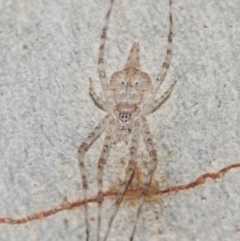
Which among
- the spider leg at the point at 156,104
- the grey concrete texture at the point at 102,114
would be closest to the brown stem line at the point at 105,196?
the grey concrete texture at the point at 102,114

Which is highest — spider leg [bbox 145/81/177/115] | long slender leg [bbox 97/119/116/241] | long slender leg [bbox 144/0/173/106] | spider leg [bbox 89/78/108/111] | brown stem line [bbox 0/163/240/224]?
long slender leg [bbox 144/0/173/106]

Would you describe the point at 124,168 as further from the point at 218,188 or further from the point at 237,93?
the point at 237,93

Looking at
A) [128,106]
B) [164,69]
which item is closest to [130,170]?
[128,106]

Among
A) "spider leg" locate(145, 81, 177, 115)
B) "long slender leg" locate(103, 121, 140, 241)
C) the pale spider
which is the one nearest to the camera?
"long slender leg" locate(103, 121, 140, 241)

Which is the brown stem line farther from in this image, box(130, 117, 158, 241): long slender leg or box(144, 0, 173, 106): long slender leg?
box(144, 0, 173, 106): long slender leg

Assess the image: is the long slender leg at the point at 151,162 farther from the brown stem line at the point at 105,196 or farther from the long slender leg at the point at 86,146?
the long slender leg at the point at 86,146

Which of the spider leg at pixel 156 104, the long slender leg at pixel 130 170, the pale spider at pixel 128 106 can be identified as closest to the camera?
the long slender leg at pixel 130 170

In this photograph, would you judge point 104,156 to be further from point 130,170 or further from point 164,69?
point 164,69

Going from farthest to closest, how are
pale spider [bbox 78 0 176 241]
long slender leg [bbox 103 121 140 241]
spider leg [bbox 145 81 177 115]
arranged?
spider leg [bbox 145 81 177 115]
pale spider [bbox 78 0 176 241]
long slender leg [bbox 103 121 140 241]

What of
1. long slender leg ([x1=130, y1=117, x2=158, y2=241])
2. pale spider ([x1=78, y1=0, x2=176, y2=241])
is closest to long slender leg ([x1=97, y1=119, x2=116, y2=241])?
pale spider ([x1=78, y1=0, x2=176, y2=241])
